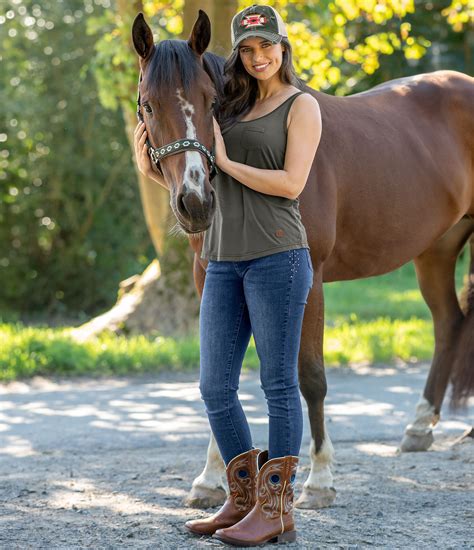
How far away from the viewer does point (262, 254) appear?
3.66 metres

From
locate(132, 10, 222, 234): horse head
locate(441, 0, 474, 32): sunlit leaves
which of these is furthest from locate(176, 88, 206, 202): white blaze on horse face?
locate(441, 0, 474, 32): sunlit leaves

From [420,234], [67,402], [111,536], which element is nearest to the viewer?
[111,536]

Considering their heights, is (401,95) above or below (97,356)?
above

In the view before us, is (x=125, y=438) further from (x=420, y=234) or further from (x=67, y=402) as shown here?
(x=420, y=234)

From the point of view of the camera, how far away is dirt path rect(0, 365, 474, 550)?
4.02 meters

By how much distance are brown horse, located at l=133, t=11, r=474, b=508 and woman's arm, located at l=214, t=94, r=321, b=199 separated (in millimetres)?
121

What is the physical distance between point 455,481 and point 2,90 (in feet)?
36.2

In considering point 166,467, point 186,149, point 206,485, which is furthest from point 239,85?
point 166,467

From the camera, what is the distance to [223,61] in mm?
4086

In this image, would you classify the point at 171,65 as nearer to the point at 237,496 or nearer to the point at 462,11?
the point at 237,496

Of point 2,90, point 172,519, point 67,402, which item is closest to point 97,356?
point 67,402

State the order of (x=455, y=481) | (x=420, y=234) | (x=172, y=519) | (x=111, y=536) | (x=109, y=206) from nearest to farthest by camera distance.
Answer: (x=111, y=536) → (x=172, y=519) → (x=455, y=481) → (x=420, y=234) → (x=109, y=206)

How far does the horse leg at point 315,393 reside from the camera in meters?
4.51

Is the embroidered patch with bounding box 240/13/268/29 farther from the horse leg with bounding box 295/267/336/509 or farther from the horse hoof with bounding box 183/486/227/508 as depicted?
the horse hoof with bounding box 183/486/227/508
